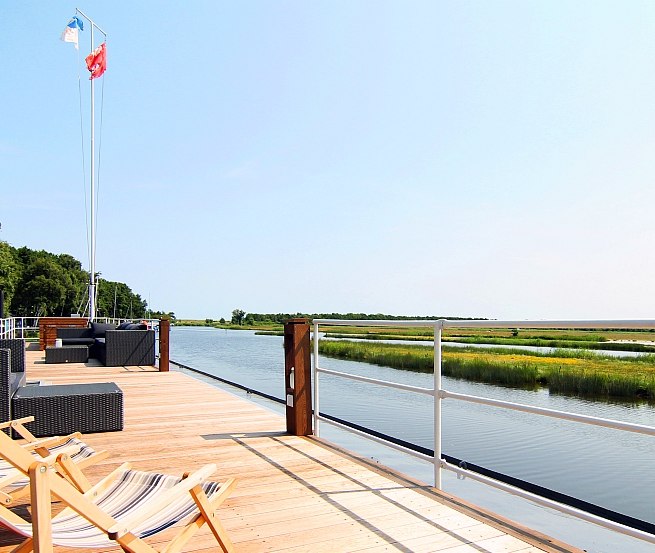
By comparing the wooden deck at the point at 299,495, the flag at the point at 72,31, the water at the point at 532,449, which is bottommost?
the water at the point at 532,449

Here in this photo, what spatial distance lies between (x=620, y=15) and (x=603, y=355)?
10.8m

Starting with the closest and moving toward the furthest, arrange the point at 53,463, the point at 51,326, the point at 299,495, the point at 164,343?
the point at 53,463 → the point at 299,495 → the point at 164,343 → the point at 51,326

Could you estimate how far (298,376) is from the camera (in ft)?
14.0

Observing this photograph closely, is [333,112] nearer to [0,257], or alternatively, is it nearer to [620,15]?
[620,15]

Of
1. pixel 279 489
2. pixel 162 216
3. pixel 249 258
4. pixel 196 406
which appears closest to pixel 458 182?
pixel 249 258

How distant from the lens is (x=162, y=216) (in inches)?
1204

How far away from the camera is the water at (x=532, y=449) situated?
9.64 feet

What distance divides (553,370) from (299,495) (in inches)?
613

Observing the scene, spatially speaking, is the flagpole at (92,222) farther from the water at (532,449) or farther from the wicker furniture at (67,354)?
the water at (532,449)

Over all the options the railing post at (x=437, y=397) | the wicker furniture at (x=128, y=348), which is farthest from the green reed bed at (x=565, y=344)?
the wicker furniture at (x=128, y=348)

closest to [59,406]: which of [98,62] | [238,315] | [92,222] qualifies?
[92,222]

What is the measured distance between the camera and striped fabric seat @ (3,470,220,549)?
172 centimetres

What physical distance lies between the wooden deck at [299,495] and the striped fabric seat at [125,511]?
15.7 inches

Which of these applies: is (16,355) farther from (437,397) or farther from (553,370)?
(553,370)
